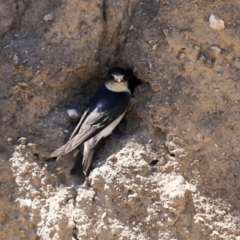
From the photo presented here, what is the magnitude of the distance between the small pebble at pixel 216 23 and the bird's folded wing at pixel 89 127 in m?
0.62

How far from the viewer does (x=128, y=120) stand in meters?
3.56

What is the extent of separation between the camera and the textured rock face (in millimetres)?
3191

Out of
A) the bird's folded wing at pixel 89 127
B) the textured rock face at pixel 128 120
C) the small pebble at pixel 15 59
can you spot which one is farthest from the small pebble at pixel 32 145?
the small pebble at pixel 15 59

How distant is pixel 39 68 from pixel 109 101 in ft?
1.27

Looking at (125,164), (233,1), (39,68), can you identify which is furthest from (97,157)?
(233,1)

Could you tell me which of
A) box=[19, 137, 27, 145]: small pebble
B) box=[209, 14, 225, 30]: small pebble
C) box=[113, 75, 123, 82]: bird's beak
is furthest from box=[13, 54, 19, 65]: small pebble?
box=[209, 14, 225, 30]: small pebble

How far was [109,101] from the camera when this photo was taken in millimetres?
3582

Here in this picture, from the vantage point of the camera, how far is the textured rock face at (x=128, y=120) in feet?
10.5

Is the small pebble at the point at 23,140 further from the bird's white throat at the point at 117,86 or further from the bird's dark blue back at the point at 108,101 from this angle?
the bird's white throat at the point at 117,86

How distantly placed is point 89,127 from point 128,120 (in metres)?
0.21

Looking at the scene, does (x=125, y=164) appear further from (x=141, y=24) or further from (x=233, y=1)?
(x=233, y=1)

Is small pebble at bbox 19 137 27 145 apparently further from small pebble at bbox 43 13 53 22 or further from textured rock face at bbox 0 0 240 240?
small pebble at bbox 43 13 53 22

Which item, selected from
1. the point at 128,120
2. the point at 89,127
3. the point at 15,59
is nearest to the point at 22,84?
the point at 15,59

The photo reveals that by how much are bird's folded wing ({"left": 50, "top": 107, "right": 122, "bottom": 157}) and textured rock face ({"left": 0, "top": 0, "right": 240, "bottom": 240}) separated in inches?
3.2
